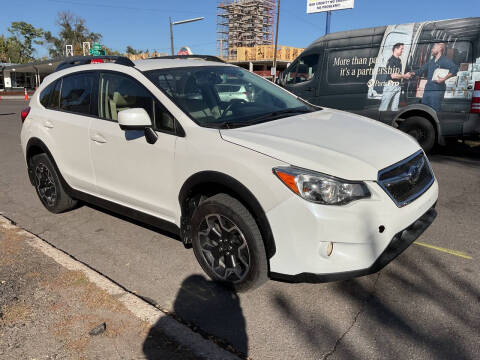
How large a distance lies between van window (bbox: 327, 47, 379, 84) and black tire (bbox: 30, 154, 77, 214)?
6063 millimetres

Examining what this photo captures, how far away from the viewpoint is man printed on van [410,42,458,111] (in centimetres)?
698

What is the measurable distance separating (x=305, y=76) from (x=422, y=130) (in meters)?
2.91

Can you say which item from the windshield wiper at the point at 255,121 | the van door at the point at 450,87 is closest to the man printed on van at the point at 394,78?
the van door at the point at 450,87

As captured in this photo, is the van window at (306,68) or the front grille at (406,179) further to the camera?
the van window at (306,68)

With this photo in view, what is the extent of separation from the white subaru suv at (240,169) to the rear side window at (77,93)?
0.02m

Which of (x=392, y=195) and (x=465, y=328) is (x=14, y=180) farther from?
(x=465, y=328)

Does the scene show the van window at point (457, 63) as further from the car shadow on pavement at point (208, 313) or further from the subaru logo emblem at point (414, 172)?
the car shadow on pavement at point (208, 313)

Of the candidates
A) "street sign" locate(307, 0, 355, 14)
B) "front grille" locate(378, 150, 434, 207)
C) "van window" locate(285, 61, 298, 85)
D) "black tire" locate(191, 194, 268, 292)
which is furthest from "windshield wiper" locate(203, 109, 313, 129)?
"street sign" locate(307, 0, 355, 14)

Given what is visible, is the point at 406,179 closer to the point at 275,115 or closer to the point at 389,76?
the point at 275,115

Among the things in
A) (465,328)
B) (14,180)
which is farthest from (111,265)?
(14,180)

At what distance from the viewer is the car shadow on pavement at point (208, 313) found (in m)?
2.39

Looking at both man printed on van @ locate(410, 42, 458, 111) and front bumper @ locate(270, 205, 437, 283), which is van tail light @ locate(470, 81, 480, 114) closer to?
man printed on van @ locate(410, 42, 458, 111)

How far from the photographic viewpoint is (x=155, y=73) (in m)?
3.42

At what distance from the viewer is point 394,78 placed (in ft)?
25.1
